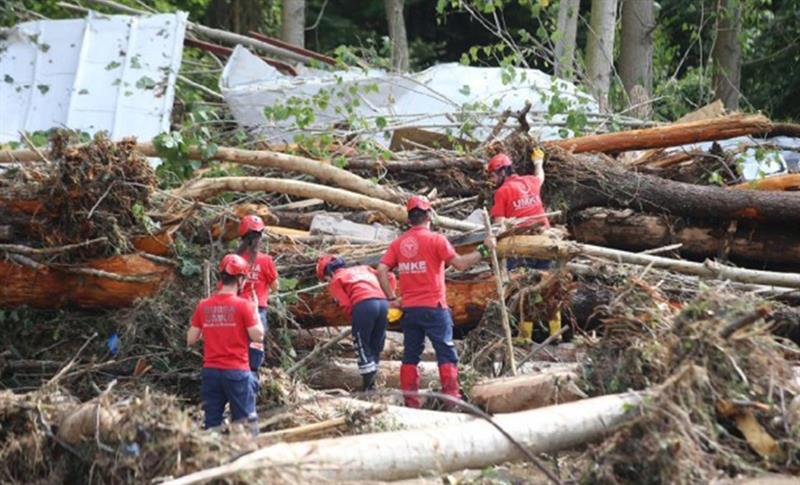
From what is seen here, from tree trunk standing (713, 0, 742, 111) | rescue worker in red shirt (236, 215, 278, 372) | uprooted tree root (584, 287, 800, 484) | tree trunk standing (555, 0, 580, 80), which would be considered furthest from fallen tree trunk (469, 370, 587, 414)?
tree trunk standing (713, 0, 742, 111)

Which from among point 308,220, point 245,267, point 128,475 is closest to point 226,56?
point 308,220

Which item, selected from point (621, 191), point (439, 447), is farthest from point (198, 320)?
point (621, 191)

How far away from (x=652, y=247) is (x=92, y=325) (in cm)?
524

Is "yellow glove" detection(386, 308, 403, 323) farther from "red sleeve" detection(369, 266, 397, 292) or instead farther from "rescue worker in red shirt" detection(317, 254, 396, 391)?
"rescue worker in red shirt" detection(317, 254, 396, 391)

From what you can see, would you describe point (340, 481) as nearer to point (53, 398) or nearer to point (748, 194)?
point (53, 398)

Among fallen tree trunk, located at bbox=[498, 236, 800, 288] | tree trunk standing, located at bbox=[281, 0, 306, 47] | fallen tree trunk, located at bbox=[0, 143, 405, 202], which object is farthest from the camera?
tree trunk standing, located at bbox=[281, 0, 306, 47]

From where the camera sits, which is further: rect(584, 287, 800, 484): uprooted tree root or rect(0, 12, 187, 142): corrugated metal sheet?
rect(0, 12, 187, 142): corrugated metal sheet

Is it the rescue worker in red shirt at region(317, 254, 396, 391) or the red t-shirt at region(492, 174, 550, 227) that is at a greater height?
the red t-shirt at region(492, 174, 550, 227)

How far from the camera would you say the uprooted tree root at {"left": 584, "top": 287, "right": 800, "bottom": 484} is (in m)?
7.96

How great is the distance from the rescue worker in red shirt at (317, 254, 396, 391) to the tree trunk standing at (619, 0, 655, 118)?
8997mm

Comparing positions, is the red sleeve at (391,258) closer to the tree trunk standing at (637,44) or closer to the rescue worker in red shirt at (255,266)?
the rescue worker in red shirt at (255,266)

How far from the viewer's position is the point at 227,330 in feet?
30.1

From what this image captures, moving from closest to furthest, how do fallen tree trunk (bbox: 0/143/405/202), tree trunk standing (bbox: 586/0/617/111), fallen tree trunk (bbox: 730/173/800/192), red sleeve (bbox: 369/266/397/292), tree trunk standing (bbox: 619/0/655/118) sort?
red sleeve (bbox: 369/266/397/292) → fallen tree trunk (bbox: 0/143/405/202) → fallen tree trunk (bbox: 730/173/800/192) → tree trunk standing (bbox: 586/0/617/111) → tree trunk standing (bbox: 619/0/655/118)

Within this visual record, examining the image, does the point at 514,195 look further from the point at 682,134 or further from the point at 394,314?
the point at 682,134
